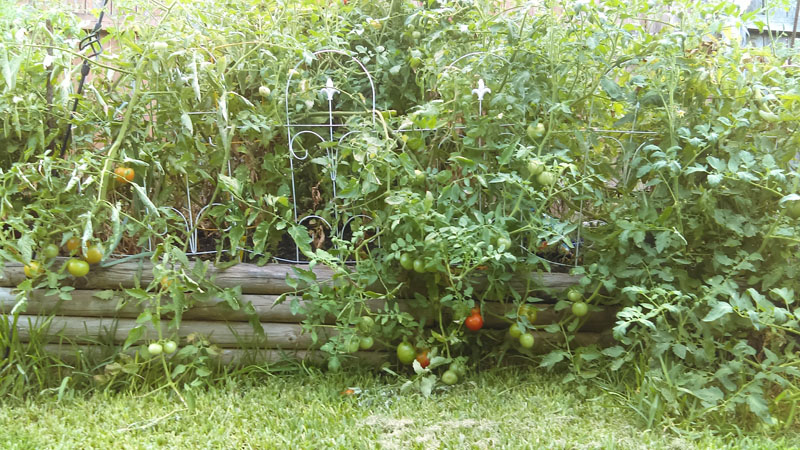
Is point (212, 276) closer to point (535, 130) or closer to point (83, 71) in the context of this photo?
point (83, 71)

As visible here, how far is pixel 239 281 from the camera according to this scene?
2348 millimetres

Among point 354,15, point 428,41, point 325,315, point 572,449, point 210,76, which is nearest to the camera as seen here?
point 572,449

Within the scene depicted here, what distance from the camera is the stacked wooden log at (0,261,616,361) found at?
229 cm

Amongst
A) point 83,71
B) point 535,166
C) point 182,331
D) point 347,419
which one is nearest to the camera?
point 347,419

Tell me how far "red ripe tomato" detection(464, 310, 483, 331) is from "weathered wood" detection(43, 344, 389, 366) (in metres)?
0.38

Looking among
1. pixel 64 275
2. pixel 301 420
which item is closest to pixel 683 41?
pixel 301 420

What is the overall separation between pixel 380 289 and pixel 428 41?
43.7 inches

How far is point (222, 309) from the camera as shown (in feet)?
7.57

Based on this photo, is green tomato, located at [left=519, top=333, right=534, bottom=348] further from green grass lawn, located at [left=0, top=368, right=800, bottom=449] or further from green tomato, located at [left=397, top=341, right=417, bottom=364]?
green tomato, located at [left=397, top=341, right=417, bottom=364]

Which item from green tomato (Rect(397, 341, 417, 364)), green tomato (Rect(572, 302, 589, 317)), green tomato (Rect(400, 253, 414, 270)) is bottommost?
green tomato (Rect(397, 341, 417, 364))

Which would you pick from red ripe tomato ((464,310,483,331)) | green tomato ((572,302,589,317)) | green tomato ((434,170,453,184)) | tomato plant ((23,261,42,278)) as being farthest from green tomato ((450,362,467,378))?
tomato plant ((23,261,42,278))

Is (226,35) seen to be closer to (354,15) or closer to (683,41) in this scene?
(354,15)

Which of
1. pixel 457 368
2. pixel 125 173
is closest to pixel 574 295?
pixel 457 368

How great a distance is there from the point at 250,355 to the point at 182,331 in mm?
295
